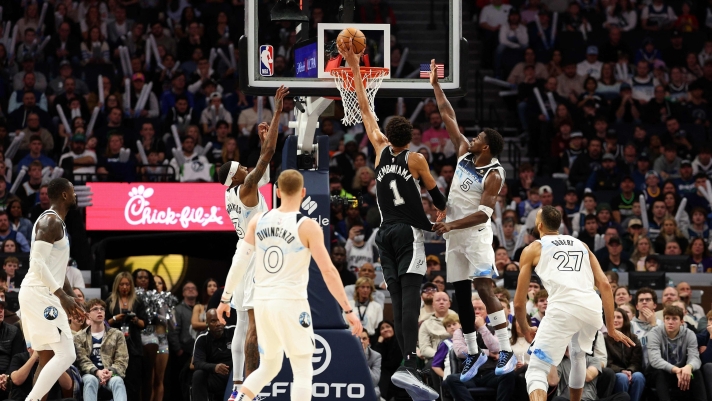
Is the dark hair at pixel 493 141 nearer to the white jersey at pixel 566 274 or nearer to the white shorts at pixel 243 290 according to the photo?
the white jersey at pixel 566 274

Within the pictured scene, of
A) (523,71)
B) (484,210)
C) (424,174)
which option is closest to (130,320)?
(424,174)

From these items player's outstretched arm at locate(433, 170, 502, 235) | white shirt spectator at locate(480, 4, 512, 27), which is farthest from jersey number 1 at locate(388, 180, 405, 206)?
white shirt spectator at locate(480, 4, 512, 27)

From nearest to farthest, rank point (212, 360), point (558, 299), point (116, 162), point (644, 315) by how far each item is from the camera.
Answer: point (558, 299) → point (212, 360) → point (644, 315) → point (116, 162)

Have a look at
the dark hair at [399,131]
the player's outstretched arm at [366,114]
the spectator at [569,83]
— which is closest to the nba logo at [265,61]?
the player's outstretched arm at [366,114]

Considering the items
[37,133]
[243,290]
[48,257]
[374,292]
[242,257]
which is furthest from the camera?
[37,133]

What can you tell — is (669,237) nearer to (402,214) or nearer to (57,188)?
(402,214)

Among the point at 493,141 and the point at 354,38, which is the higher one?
the point at 354,38

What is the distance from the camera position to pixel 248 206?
41.1ft

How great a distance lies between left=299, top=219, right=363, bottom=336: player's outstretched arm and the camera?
9836mm

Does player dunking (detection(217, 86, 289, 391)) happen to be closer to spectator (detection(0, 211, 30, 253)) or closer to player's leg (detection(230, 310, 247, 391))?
player's leg (detection(230, 310, 247, 391))

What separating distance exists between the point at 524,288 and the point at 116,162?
9963mm

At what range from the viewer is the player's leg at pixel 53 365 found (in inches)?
462

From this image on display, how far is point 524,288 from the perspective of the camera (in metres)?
11.3

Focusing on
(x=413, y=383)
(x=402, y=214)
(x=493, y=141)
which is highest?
(x=493, y=141)
